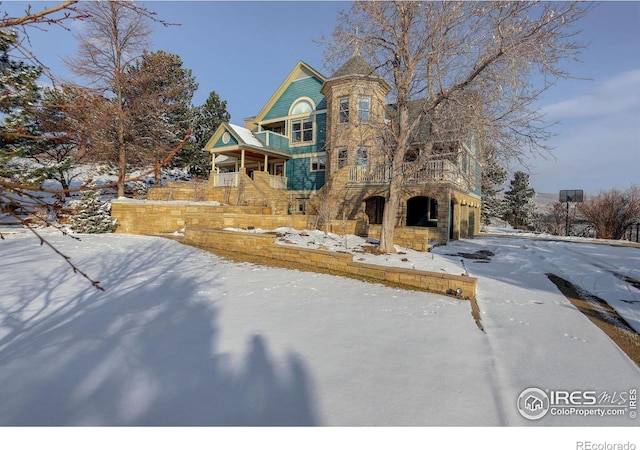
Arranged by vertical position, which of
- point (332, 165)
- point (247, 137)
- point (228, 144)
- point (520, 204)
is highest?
point (247, 137)

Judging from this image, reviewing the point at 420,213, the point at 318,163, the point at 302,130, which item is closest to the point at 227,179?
the point at 318,163

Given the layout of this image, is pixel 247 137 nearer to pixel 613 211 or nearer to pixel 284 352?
pixel 284 352

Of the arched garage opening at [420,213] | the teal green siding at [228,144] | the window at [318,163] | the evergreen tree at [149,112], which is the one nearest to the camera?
the evergreen tree at [149,112]

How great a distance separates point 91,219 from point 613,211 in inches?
1152

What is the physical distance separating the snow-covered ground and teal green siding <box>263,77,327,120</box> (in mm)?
16254

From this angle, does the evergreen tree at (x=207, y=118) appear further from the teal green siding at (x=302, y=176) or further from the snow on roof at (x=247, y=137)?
the teal green siding at (x=302, y=176)

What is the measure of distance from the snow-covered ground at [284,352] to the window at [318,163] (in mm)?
13973

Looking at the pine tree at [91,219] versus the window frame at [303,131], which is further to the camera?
the window frame at [303,131]

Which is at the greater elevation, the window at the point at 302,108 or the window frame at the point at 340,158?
the window at the point at 302,108

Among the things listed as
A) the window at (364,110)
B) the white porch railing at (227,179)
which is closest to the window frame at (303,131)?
the white porch railing at (227,179)

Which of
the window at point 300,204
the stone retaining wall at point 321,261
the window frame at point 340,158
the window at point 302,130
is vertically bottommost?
the stone retaining wall at point 321,261

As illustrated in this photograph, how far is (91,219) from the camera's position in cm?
1119

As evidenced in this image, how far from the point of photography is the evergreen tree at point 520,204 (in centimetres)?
3127
